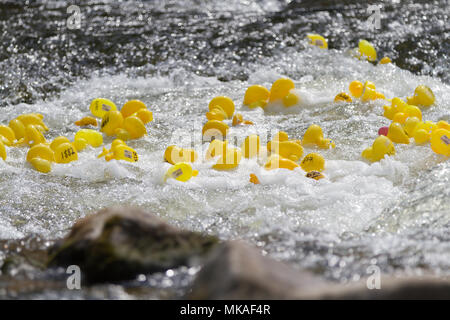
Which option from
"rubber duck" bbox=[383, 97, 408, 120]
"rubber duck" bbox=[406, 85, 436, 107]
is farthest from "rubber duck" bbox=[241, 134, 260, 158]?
"rubber duck" bbox=[406, 85, 436, 107]

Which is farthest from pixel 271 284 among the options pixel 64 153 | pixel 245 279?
pixel 64 153

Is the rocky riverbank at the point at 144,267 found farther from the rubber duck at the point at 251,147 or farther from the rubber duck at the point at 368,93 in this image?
the rubber duck at the point at 368,93

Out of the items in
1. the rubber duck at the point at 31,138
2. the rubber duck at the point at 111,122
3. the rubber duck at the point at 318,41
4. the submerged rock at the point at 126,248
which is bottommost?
the submerged rock at the point at 126,248

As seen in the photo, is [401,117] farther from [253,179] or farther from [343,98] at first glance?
[253,179]

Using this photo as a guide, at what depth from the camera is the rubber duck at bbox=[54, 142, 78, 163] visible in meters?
4.07

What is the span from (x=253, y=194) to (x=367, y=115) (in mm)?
1884

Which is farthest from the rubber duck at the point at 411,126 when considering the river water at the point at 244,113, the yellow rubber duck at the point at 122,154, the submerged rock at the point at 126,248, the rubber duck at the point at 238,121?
the submerged rock at the point at 126,248

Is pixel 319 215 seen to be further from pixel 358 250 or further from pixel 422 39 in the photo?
pixel 422 39

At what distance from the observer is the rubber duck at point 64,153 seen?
4.07 metres

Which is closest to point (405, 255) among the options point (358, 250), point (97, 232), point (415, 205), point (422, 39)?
point (358, 250)

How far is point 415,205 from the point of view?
3096 millimetres

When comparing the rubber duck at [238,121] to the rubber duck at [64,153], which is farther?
the rubber duck at [238,121]

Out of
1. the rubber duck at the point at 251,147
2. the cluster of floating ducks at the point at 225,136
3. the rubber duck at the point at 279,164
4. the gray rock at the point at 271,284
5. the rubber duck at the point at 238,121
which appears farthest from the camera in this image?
the rubber duck at the point at 238,121

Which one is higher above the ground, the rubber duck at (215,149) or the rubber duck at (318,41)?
the rubber duck at (318,41)
